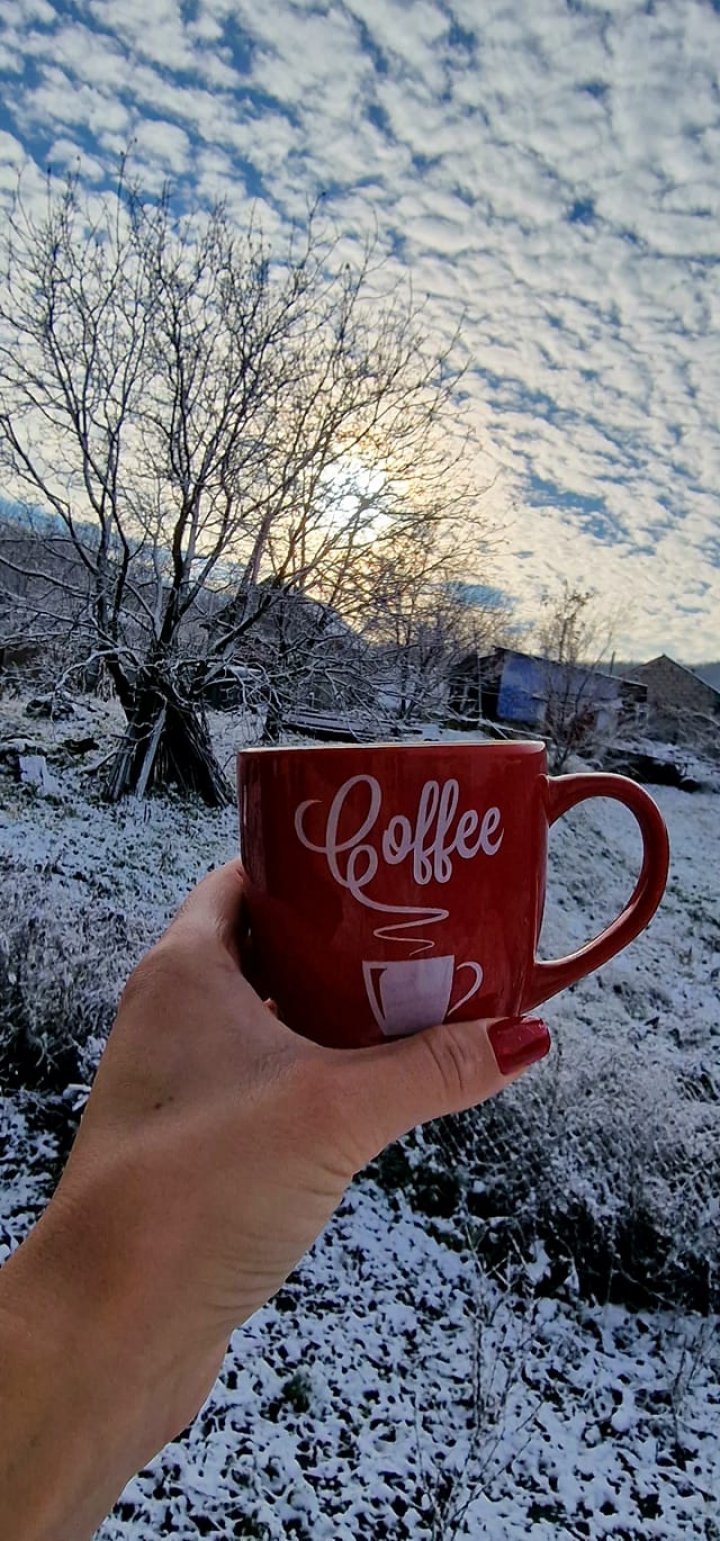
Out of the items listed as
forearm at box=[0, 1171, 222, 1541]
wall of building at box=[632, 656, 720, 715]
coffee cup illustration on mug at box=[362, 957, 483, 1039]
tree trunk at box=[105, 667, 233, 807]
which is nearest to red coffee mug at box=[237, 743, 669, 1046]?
coffee cup illustration on mug at box=[362, 957, 483, 1039]

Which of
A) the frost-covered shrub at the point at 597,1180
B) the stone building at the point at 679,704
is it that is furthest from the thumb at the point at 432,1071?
the stone building at the point at 679,704

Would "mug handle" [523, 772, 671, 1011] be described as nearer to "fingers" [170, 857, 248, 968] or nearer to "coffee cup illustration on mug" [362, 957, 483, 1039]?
"coffee cup illustration on mug" [362, 957, 483, 1039]

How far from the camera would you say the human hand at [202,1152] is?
609 millimetres

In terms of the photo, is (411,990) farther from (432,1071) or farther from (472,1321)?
(472,1321)

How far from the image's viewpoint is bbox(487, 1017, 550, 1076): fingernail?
2.36 ft

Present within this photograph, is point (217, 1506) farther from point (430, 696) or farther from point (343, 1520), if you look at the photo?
point (430, 696)

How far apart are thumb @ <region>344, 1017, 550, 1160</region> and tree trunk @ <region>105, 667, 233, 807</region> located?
6.59 meters

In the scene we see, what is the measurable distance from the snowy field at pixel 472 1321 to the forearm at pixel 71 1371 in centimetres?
179

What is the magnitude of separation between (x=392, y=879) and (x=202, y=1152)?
27 centimetres

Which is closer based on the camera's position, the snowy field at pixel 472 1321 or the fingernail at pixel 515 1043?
the fingernail at pixel 515 1043

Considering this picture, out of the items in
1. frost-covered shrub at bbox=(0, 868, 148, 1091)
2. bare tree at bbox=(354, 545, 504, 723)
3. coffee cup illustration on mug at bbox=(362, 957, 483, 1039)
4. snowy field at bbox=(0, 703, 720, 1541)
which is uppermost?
bare tree at bbox=(354, 545, 504, 723)

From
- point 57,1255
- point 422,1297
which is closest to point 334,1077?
point 57,1255

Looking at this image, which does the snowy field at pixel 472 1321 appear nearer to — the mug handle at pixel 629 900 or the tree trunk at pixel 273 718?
the mug handle at pixel 629 900

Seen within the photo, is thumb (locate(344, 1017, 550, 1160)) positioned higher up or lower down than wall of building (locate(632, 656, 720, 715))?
lower down
